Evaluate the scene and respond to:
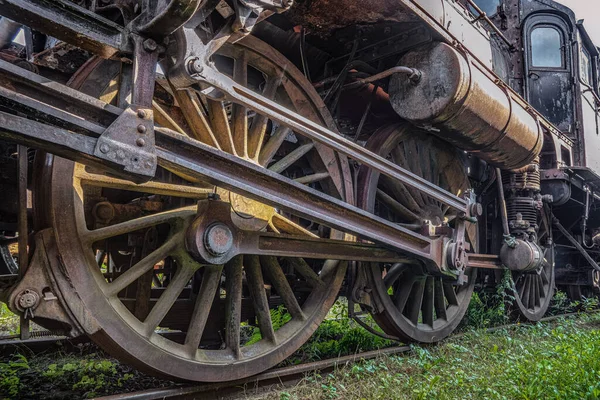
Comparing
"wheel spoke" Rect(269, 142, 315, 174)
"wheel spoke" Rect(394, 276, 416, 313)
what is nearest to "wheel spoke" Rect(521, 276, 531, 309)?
"wheel spoke" Rect(394, 276, 416, 313)

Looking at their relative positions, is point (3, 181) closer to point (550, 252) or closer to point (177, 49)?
point (177, 49)

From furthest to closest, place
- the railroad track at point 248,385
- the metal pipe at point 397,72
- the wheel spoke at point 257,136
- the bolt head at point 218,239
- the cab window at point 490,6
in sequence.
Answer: the cab window at point 490,6 < the metal pipe at point 397,72 < the wheel spoke at point 257,136 < the bolt head at point 218,239 < the railroad track at point 248,385

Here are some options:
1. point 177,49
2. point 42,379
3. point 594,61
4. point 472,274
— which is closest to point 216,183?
point 177,49

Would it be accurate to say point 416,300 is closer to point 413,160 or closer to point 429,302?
point 429,302

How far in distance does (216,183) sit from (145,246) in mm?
1075

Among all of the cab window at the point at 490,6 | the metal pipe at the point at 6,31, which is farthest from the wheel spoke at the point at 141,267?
the cab window at the point at 490,6

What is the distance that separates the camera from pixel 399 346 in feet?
12.4

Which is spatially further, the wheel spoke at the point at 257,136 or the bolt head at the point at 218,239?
the wheel spoke at the point at 257,136

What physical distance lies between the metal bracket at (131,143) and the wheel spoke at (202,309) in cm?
104

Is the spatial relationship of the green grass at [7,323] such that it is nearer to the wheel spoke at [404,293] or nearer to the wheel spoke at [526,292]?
the wheel spoke at [404,293]

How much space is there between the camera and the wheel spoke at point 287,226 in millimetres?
2983

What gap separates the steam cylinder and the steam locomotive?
0.02 m

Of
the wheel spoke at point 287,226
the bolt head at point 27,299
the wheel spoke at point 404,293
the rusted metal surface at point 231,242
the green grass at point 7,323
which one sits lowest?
the green grass at point 7,323

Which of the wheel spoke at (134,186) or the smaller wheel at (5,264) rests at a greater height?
the wheel spoke at (134,186)
